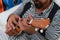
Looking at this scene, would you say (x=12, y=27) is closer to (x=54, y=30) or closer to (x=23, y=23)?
(x=23, y=23)

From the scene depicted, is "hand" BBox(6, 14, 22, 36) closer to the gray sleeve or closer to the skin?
the skin

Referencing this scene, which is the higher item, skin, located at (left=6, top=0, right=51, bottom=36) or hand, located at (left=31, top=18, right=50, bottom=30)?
hand, located at (left=31, top=18, right=50, bottom=30)

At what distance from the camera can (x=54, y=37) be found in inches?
60.2

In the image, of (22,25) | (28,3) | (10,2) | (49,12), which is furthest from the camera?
(10,2)

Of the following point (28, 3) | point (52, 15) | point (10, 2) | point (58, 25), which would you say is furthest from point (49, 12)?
point (10, 2)

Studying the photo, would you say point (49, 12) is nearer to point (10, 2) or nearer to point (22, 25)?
point (22, 25)

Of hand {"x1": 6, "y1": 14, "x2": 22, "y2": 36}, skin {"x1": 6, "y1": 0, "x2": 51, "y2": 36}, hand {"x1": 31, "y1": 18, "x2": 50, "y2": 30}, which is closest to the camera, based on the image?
hand {"x1": 31, "y1": 18, "x2": 50, "y2": 30}

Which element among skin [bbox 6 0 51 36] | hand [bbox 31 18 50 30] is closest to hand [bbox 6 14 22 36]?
skin [bbox 6 0 51 36]

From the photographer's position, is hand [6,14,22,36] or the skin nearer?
the skin

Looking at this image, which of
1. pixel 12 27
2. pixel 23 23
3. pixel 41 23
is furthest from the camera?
pixel 12 27

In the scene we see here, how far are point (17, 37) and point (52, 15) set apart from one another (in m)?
0.37

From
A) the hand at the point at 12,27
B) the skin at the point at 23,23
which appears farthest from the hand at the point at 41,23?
the hand at the point at 12,27

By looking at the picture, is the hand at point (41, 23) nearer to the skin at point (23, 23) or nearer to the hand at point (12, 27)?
the skin at point (23, 23)

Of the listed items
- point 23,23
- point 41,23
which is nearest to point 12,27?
point 23,23
